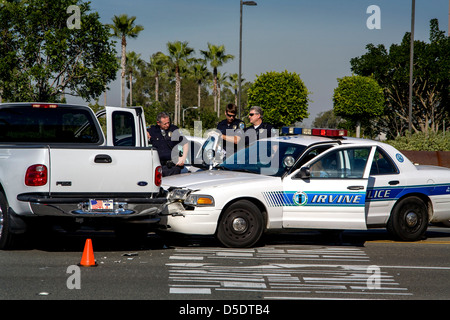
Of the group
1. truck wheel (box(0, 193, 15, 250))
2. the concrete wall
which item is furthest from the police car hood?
the concrete wall

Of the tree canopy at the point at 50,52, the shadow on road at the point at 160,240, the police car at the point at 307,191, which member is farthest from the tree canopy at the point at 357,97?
the police car at the point at 307,191

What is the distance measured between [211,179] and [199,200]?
1.69 ft

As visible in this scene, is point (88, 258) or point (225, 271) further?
point (88, 258)

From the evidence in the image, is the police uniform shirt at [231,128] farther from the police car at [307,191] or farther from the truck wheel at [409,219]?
the truck wheel at [409,219]

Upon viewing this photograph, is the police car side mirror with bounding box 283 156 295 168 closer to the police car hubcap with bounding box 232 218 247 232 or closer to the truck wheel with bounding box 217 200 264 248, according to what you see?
the truck wheel with bounding box 217 200 264 248

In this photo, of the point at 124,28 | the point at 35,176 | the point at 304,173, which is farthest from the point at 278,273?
the point at 124,28

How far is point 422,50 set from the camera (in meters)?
67.7

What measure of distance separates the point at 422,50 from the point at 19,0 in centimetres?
3830

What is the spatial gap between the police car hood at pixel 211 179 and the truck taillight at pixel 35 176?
2.00m

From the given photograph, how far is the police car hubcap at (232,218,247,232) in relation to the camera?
32.1 ft

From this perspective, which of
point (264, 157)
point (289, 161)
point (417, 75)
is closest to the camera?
point (289, 161)

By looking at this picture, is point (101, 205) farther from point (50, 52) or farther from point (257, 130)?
point (50, 52)

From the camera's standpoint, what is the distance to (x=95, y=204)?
8.91 metres
